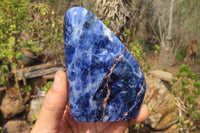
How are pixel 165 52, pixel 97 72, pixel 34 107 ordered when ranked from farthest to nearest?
pixel 165 52, pixel 34 107, pixel 97 72

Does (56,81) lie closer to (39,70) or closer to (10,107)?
(10,107)

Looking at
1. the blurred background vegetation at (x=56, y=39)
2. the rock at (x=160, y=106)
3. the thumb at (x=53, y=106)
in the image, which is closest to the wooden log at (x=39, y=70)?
the blurred background vegetation at (x=56, y=39)

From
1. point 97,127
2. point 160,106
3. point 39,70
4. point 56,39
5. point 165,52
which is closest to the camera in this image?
point 97,127

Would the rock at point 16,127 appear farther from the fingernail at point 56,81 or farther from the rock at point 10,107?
the fingernail at point 56,81

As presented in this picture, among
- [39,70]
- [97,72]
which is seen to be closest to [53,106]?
[97,72]

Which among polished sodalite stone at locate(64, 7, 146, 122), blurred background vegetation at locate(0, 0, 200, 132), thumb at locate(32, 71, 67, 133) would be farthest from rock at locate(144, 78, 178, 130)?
thumb at locate(32, 71, 67, 133)

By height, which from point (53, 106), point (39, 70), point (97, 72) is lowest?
point (39, 70)
